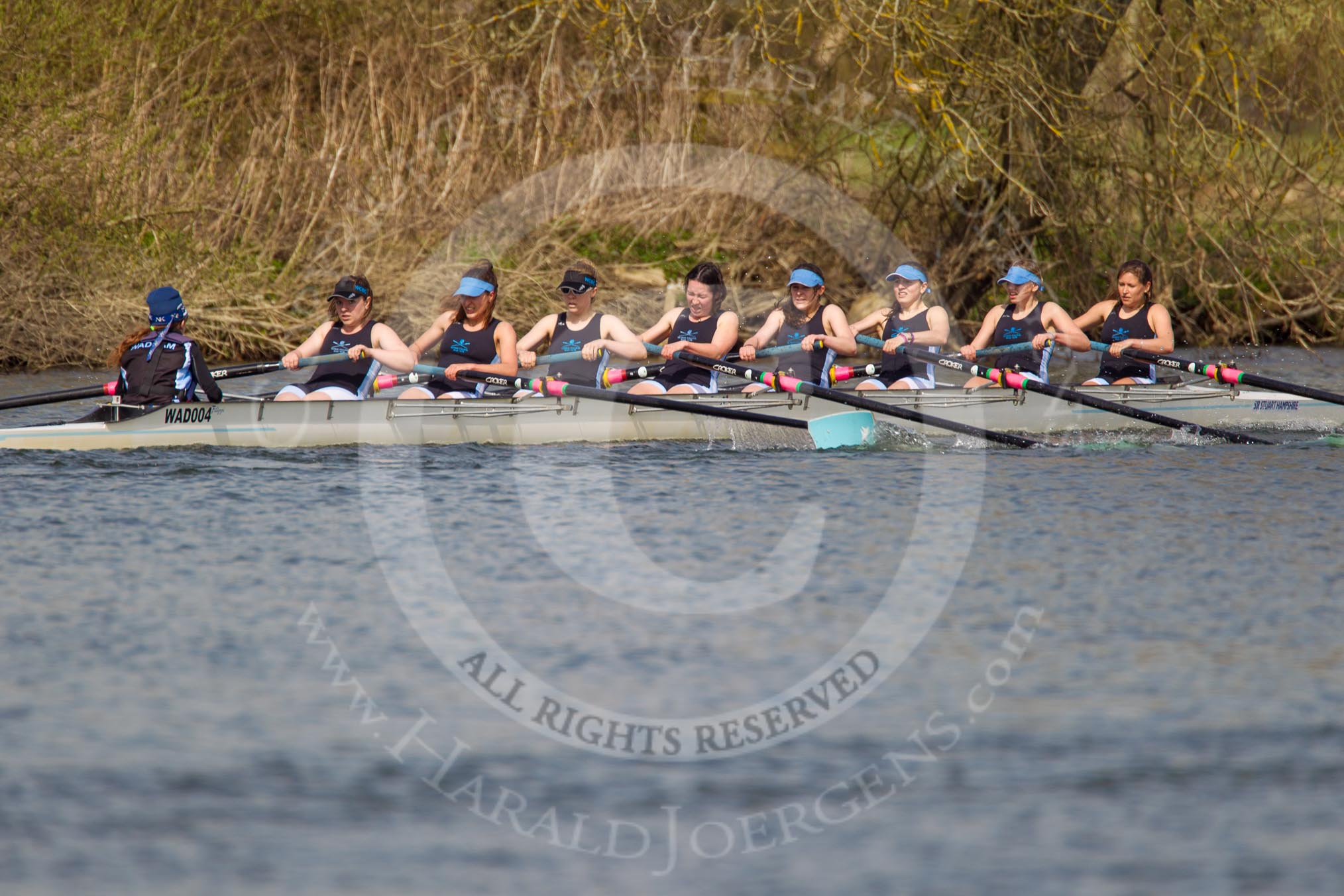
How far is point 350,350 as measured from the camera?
11922 mm

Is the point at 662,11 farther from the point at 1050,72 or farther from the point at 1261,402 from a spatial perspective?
the point at 1261,402

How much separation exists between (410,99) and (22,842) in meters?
18.3

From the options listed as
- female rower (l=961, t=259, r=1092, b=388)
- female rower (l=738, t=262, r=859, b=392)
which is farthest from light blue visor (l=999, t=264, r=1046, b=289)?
female rower (l=738, t=262, r=859, b=392)

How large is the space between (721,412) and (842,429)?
1.01 metres

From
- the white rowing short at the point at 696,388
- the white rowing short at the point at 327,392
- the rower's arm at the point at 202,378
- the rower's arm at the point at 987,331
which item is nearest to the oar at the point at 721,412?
the white rowing short at the point at 696,388

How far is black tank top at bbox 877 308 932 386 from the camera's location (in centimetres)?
1356

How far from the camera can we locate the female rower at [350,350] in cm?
1191

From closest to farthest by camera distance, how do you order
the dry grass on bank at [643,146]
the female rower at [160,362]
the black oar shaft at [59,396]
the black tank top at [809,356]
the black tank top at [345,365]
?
the black oar shaft at [59,396] → the female rower at [160,362] → the black tank top at [345,365] → the black tank top at [809,356] → the dry grass on bank at [643,146]

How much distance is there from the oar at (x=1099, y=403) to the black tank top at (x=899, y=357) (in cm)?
35

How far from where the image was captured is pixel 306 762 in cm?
550

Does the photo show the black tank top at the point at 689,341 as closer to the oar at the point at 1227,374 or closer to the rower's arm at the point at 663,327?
the rower's arm at the point at 663,327

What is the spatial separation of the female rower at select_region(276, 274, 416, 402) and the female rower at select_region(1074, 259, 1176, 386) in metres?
6.39

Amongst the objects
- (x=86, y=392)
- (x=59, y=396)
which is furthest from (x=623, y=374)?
(x=59, y=396)

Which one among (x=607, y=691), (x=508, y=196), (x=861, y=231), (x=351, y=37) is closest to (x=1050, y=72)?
(x=861, y=231)
